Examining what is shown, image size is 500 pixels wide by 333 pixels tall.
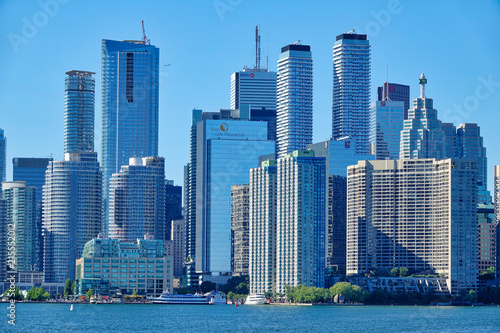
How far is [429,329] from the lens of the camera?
605 ft

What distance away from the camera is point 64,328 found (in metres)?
185

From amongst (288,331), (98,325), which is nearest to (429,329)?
(288,331)

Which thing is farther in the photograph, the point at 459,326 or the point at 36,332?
the point at 459,326

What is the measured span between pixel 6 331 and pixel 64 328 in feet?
40.3

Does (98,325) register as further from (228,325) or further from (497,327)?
(497,327)

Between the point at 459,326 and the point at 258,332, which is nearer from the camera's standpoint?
the point at 258,332

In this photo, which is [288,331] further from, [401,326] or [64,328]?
[64,328]

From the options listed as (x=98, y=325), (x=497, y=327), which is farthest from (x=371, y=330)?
(x=98, y=325)

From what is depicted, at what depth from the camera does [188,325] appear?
19862 centimetres

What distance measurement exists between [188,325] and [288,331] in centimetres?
2365

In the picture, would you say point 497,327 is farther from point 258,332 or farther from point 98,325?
point 98,325

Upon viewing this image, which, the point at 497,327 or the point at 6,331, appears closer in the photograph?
the point at 6,331

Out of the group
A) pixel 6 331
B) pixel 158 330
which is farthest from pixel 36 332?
pixel 158 330

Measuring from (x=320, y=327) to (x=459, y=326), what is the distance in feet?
Answer: 77.3
